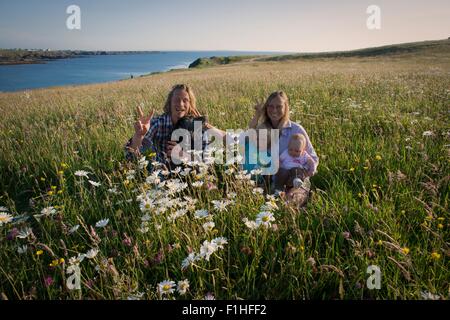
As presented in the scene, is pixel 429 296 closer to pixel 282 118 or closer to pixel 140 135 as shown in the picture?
pixel 282 118

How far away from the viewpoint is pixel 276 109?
13.3ft

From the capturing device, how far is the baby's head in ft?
11.9

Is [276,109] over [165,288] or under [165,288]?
over

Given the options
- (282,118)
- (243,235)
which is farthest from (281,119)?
(243,235)

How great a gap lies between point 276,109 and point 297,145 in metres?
0.68

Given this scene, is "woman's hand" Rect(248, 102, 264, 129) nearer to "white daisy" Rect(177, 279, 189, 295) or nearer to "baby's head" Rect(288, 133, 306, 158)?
"baby's head" Rect(288, 133, 306, 158)

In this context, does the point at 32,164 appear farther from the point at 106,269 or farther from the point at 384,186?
the point at 384,186

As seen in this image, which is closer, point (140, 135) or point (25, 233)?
point (25, 233)

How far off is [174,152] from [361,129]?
3056 mm

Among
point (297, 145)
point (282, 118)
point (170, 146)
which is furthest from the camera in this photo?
point (282, 118)

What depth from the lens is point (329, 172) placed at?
3529mm

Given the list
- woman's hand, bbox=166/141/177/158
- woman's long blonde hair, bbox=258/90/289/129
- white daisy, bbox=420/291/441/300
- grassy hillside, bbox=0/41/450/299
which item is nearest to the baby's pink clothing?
grassy hillside, bbox=0/41/450/299

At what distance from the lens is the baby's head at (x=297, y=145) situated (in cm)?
364

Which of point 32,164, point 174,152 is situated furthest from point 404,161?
point 32,164
